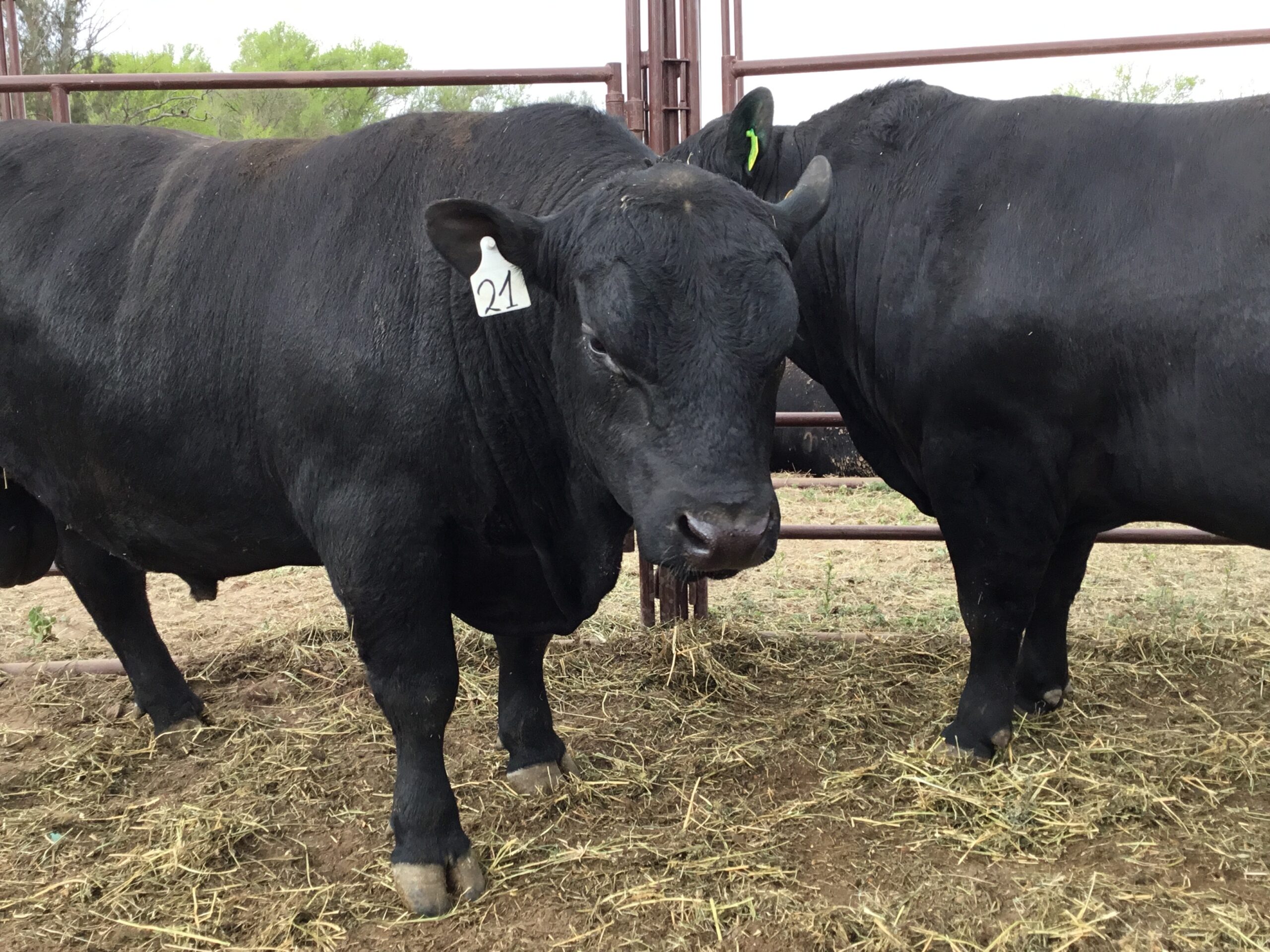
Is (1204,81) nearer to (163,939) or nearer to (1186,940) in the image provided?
(1186,940)

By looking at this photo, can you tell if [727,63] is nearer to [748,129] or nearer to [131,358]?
[748,129]

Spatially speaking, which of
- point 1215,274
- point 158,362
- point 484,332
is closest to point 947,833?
point 1215,274

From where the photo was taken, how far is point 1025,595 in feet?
11.0

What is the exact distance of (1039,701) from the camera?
12.6 ft

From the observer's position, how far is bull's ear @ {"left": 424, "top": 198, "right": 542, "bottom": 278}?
93.2 inches

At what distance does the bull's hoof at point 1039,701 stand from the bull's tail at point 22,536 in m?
3.72

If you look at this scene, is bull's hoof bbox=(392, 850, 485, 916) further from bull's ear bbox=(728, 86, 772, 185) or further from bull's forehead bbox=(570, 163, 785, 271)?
bull's ear bbox=(728, 86, 772, 185)

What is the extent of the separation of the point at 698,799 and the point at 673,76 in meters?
3.04

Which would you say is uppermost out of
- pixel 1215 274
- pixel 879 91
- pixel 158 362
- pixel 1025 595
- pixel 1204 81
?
pixel 1204 81

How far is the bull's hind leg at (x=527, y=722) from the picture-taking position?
11.1 feet

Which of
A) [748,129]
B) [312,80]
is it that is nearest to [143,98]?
[312,80]

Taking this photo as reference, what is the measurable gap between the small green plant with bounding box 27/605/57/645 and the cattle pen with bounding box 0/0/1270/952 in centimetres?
3

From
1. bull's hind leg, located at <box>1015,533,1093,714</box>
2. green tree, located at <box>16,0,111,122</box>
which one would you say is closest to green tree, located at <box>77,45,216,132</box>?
green tree, located at <box>16,0,111,122</box>

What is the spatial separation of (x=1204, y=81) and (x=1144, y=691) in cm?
1605
